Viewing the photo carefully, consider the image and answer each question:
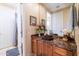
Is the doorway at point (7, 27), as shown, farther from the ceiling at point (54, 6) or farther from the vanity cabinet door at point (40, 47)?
the ceiling at point (54, 6)

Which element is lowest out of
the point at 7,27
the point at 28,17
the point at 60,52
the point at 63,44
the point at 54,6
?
the point at 60,52

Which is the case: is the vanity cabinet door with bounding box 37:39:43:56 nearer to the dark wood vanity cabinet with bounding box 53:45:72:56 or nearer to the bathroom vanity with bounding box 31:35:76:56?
the bathroom vanity with bounding box 31:35:76:56

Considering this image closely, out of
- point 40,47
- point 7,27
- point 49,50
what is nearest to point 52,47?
point 49,50

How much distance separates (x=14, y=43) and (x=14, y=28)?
21 cm

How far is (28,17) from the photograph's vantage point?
68.9 inches

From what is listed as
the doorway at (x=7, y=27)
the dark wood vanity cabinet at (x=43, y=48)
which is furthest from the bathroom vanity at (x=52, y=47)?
the doorway at (x=7, y=27)

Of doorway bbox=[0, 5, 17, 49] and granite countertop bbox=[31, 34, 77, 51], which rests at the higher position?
doorway bbox=[0, 5, 17, 49]

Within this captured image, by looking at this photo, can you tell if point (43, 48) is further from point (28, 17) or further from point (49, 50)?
point (28, 17)

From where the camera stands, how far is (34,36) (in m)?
1.77

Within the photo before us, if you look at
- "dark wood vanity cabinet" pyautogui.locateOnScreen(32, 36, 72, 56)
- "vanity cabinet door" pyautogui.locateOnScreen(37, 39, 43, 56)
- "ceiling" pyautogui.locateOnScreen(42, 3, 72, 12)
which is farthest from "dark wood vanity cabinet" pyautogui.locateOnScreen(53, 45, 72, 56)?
"ceiling" pyautogui.locateOnScreen(42, 3, 72, 12)

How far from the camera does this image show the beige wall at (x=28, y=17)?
174 cm

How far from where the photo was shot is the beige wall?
5.71 ft

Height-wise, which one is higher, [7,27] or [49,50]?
[7,27]

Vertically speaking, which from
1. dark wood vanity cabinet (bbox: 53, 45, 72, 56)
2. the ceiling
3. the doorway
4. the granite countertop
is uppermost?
the ceiling
